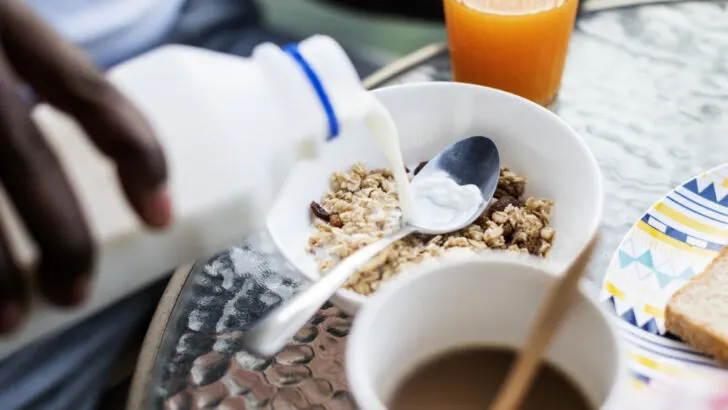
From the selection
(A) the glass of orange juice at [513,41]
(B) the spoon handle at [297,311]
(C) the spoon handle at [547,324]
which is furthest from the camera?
(A) the glass of orange juice at [513,41]

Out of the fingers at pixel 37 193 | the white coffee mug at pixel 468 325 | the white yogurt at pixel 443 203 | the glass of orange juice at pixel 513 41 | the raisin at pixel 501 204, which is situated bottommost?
the raisin at pixel 501 204

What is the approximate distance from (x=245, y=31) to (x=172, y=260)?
0.82 metres

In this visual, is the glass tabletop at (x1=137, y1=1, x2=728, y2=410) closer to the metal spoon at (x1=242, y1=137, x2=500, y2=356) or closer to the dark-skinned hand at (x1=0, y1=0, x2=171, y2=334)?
the metal spoon at (x1=242, y1=137, x2=500, y2=356)

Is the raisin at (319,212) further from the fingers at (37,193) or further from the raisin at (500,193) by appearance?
the fingers at (37,193)

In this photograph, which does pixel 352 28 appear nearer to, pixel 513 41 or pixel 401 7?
pixel 401 7

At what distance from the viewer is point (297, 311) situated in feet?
1.77

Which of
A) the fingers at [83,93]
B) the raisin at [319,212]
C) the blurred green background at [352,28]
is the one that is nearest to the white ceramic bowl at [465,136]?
the raisin at [319,212]

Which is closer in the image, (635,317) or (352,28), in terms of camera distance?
(635,317)

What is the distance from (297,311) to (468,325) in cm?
14

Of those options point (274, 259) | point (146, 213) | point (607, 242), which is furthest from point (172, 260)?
point (607, 242)

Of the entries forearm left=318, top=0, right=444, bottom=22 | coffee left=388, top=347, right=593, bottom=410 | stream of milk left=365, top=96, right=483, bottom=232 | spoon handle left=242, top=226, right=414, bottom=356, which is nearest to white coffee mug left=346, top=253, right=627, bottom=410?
coffee left=388, top=347, right=593, bottom=410

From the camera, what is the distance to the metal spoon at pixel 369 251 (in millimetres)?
523

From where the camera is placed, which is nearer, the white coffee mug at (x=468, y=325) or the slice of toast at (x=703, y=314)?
the white coffee mug at (x=468, y=325)

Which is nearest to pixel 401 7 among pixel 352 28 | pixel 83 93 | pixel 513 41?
pixel 352 28
